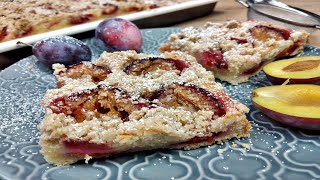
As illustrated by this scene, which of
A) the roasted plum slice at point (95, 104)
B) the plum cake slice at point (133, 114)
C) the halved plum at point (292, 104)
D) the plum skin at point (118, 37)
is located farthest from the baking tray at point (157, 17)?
the halved plum at point (292, 104)

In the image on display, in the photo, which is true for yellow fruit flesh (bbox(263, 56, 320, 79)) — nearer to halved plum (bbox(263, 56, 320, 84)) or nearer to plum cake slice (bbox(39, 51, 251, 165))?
halved plum (bbox(263, 56, 320, 84))

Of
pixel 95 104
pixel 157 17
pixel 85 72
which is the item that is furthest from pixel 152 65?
pixel 157 17

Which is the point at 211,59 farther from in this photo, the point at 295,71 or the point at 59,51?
the point at 59,51

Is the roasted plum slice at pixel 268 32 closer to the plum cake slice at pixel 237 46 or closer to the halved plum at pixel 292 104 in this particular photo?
the plum cake slice at pixel 237 46

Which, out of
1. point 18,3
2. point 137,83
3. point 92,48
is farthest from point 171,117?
point 18,3

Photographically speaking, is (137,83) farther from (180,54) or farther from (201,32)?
(201,32)

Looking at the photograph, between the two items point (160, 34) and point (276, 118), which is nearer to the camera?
point (276, 118)
